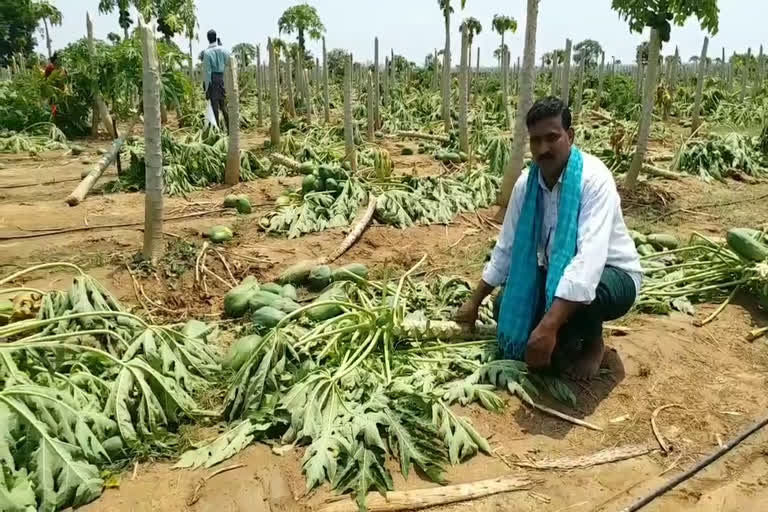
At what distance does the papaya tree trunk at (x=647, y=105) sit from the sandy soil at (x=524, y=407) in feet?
5.57

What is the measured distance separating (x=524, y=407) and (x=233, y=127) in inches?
251

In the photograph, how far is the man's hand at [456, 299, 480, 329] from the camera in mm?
3871

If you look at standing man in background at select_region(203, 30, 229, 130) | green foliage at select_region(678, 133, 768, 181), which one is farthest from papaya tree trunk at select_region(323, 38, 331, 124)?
green foliage at select_region(678, 133, 768, 181)

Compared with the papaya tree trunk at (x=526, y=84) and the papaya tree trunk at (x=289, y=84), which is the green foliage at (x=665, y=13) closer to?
the papaya tree trunk at (x=526, y=84)

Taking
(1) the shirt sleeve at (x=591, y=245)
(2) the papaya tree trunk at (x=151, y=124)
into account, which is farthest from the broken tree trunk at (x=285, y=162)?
(1) the shirt sleeve at (x=591, y=245)

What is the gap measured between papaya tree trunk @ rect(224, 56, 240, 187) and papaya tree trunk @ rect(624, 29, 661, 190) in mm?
Answer: 5400

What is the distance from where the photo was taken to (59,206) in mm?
7676

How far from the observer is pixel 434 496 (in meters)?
2.75

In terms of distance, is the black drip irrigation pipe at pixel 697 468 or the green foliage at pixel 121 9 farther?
the green foliage at pixel 121 9

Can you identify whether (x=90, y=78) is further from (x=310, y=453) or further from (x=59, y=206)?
(x=310, y=453)

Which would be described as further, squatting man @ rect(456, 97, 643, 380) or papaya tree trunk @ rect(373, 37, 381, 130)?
papaya tree trunk @ rect(373, 37, 381, 130)

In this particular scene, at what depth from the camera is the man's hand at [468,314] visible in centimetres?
387

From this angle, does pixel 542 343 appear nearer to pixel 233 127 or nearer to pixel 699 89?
pixel 233 127

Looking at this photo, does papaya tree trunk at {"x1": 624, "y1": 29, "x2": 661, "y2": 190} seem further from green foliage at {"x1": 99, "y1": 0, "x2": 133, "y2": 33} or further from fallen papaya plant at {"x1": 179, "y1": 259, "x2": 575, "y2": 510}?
green foliage at {"x1": 99, "y1": 0, "x2": 133, "y2": 33}
